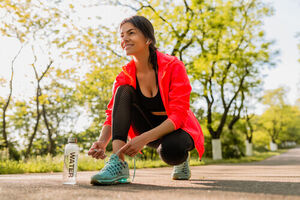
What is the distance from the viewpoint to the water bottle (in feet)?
7.02

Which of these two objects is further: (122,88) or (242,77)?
(242,77)

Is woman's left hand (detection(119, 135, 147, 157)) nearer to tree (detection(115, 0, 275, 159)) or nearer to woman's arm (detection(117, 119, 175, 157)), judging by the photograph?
woman's arm (detection(117, 119, 175, 157))

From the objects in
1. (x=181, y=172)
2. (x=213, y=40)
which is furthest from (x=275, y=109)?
(x=181, y=172)

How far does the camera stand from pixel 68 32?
12.5m

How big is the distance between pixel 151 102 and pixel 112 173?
2.57ft

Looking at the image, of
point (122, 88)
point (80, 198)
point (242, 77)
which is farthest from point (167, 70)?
point (242, 77)

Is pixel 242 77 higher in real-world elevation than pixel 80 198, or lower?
higher

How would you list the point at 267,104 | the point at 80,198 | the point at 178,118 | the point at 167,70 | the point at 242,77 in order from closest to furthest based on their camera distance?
the point at 80,198
the point at 178,118
the point at 167,70
the point at 242,77
the point at 267,104

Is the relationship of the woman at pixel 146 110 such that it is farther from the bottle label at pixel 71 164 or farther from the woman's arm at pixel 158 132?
the bottle label at pixel 71 164

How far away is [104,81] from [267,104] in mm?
37316

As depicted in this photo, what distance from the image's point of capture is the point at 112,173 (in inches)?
76.4

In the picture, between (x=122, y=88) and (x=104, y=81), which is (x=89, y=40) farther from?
(x=122, y=88)

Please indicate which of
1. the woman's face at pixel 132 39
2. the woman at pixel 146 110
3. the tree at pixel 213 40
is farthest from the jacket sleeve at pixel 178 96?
the tree at pixel 213 40

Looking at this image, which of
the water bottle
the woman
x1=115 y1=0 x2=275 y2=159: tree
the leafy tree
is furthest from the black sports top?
the leafy tree
